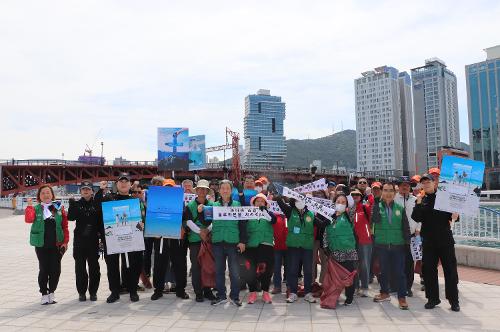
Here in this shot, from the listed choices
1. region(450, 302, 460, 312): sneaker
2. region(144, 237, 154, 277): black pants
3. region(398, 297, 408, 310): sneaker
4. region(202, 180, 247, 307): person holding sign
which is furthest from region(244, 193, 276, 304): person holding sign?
region(450, 302, 460, 312): sneaker

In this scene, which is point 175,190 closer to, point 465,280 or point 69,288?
point 69,288

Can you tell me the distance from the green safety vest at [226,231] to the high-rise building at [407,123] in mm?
153885

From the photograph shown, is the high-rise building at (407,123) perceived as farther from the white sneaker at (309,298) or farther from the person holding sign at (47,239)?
the person holding sign at (47,239)

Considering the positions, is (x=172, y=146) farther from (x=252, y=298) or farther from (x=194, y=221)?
(x=252, y=298)

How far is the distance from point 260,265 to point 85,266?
2.67 m

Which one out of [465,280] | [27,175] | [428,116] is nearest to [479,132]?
[428,116]

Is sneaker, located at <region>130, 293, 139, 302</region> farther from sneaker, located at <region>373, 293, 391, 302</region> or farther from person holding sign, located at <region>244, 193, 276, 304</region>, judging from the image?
sneaker, located at <region>373, 293, 391, 302</region>

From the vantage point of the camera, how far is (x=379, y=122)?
485 feet

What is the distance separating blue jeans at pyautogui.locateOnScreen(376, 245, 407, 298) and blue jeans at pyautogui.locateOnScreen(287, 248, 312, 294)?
3.47 ft

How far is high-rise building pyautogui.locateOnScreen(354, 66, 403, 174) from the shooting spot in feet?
473

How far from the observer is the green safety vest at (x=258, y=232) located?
5.84m

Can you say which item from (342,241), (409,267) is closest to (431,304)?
(409,267)

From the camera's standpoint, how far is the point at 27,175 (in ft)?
162

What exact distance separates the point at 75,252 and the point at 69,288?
126cm
